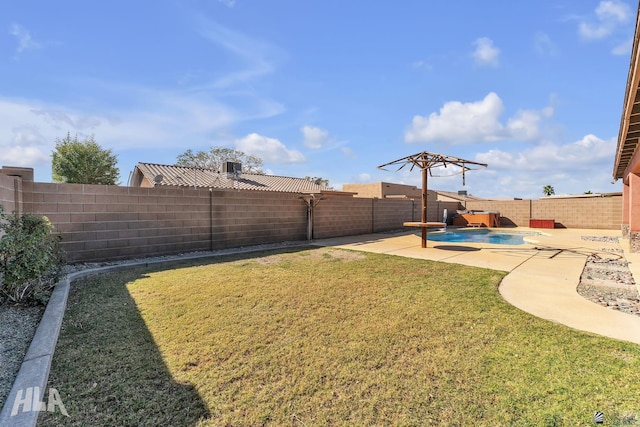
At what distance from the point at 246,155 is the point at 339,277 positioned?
3505 cm

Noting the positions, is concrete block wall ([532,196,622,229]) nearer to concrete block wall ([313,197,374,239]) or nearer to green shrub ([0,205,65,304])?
concrete block wall ([313,197,374,239])

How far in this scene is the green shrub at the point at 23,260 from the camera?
397 centimetres

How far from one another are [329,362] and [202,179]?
20882 mm

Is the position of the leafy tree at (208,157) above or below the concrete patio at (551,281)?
above

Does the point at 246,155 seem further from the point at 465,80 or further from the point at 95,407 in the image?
the point at 95,407

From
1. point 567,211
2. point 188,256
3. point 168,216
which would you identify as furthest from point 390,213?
point 567,211

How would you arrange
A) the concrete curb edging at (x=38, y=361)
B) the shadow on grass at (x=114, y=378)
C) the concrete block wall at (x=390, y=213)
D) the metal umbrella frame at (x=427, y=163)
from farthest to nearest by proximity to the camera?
the concrete block wall at (x=390, y=213) → the metal umbrella frame at (x=427, y=163) → the shadow on grass at (x=114, y=378) → the concrete curb edging at (x=38, y=361)

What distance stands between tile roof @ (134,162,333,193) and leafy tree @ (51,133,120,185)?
7757 mm

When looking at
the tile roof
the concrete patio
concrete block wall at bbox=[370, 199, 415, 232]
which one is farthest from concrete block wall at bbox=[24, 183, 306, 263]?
the tile roof

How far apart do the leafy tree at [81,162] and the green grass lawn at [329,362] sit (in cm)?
2913

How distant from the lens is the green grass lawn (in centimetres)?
218

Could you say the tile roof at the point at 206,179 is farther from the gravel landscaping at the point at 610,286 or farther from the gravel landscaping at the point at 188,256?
the gravel landscaping at the point at 610,286

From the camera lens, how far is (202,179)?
70.7 ft

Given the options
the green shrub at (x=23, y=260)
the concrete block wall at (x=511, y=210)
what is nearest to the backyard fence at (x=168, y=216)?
the green shrub at (x=23, y=260)
